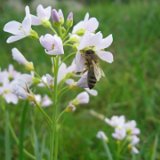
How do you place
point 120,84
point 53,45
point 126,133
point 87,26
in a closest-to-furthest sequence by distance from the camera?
point 53,45 < point 87,26 < point 126,133 < point 120,84

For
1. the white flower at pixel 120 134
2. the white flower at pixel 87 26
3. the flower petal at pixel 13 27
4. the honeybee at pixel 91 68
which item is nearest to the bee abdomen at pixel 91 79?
the honeybee at pixel 91 68

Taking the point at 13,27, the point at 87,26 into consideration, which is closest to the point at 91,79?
the point at 87,26

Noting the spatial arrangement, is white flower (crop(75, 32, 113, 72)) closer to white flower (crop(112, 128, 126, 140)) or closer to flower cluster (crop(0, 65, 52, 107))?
flower cluster (crop(0, 65, 52, 107))

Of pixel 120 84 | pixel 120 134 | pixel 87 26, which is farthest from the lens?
pixel 120 84

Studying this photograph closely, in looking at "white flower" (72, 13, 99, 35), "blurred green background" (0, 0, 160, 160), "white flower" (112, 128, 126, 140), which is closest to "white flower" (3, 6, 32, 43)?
"white flower" (72, 13, 99, 35)

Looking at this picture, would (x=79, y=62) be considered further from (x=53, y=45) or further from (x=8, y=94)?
(x=8, y=94)

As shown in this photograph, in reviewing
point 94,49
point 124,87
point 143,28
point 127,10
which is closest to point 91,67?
point 94,49

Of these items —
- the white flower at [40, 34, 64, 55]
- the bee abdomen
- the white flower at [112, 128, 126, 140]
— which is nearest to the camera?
the white flower at [40, 34, 64, 55]

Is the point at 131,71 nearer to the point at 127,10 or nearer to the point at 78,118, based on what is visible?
the point at 78,118

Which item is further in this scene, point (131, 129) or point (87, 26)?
point (131, 129)
